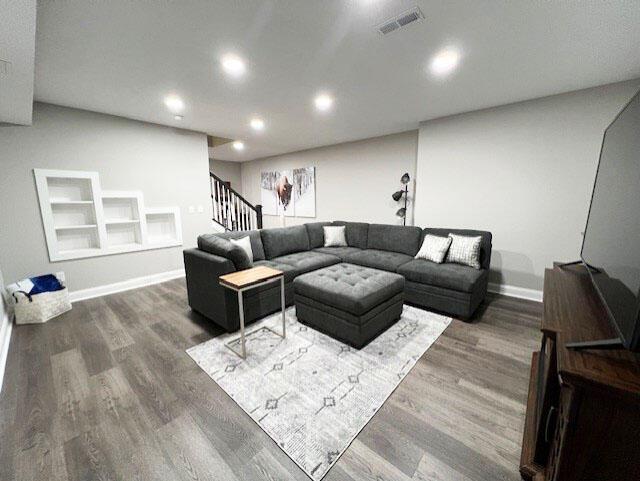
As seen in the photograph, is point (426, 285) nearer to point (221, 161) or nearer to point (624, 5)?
point (624, 5)

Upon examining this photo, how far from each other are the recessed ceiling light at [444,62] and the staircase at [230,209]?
448 cm

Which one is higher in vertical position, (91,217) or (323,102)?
(323,102)

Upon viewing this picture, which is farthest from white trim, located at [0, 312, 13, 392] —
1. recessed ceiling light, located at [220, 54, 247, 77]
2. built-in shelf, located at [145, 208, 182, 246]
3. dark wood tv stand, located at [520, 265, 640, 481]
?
dark wood tv stand, located at [520, 265, 640, 481]

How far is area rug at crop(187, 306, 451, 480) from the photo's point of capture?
1419mm

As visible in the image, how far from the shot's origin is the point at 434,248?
10.7ft

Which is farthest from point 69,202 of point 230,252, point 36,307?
point 230,252

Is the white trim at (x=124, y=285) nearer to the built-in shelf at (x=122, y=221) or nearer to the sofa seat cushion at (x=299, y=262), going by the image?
the built-in shelf at (x=122, y=221)

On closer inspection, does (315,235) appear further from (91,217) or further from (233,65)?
(91,217)

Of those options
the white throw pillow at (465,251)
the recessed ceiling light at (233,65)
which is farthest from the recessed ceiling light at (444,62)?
the white throw pillow at (465,251)

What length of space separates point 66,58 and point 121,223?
2284 millimetres

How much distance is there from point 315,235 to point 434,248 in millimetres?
1911

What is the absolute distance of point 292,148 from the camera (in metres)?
5.78

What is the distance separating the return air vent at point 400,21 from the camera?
1.56 m

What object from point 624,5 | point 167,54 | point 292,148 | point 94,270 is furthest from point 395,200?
point 94,270
